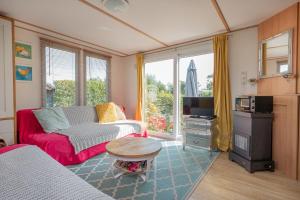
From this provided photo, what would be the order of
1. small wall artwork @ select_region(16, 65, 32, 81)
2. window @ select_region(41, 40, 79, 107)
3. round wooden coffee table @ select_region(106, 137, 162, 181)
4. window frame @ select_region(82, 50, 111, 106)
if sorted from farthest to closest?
1. window frame @ select_region(82, 50, 111, 106)
2. window @ select_region(41, 40, 79, 107)
3. small wall artwork @ select_region(16, 65, 32, 81)
4. round wooden coffee table @ select_region(106, 137, 162, 181)

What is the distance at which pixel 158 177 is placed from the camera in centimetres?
218

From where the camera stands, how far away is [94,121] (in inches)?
148

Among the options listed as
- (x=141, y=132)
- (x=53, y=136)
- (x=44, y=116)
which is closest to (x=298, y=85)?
(x=141, y=132)

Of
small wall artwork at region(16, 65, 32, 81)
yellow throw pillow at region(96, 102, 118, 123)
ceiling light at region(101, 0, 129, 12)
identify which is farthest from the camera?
yellow throw pillow at region(96, 102, 118, 123)

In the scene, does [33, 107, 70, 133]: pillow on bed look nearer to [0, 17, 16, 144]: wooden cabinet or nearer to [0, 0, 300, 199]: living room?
[0, 0, 300, 199]: living room

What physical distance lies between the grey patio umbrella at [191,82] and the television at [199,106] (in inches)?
12.4

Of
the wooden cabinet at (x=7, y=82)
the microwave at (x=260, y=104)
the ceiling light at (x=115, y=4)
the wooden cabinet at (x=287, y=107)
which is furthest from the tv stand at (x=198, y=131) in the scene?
the wooden cabinet at (x=7, y=82)

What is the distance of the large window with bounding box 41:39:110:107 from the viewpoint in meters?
3.32

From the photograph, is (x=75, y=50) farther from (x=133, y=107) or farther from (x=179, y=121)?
(x=179, y=121)

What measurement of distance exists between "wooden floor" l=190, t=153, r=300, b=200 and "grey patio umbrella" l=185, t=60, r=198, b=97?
68.1 inches

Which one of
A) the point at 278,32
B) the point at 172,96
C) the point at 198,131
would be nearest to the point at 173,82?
the point at 172,96

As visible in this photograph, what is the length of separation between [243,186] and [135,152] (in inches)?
54.7

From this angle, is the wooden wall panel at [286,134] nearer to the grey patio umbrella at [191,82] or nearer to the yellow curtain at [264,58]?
the yellow curtain at [264,58]

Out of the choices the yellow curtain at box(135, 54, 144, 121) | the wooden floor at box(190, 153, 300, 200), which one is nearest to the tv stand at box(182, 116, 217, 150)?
the wooden floor at box(190, 153, 300, 200)
